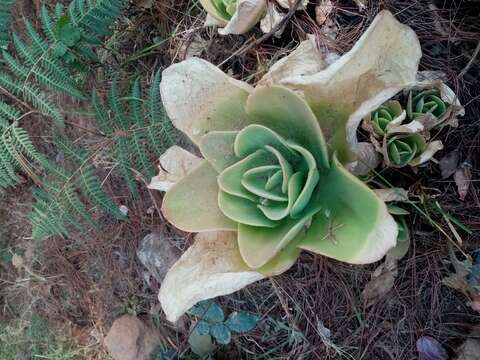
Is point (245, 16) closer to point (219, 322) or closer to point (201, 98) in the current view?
point (201, 98)

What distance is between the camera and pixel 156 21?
160cm

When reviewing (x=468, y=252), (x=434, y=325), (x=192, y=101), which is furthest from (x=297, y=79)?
(x=434, y=325)

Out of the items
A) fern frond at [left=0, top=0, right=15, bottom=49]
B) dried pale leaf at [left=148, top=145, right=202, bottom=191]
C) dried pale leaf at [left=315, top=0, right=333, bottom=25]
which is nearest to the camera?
dried pale leaf at [left=148, top=145, right=202, bottom=191]

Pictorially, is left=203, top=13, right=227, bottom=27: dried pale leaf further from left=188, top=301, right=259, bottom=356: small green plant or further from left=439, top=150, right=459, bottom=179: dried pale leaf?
left=188, top=301, right=259, bottom=356: small green plant

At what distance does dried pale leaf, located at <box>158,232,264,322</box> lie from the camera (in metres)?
0.97

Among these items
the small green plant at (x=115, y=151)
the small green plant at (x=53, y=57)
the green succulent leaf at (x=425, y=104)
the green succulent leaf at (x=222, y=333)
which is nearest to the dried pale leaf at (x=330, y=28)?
the green succulent leaf at (x=425, y=104)

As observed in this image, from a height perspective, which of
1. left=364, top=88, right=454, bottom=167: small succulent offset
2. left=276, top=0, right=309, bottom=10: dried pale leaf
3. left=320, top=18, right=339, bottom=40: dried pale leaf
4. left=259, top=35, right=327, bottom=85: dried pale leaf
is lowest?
left=364, top=88, right=454, bottom=167: small succulent offset

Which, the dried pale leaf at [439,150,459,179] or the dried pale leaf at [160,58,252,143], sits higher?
the dried pale leaf at [160,58,252,143]

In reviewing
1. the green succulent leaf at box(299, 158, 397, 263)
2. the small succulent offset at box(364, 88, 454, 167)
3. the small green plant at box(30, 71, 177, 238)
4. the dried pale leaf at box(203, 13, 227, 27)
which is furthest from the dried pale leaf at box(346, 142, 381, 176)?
the small green plant at box(30, 71, 177, 238)

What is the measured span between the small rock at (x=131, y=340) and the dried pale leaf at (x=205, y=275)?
3.04 ft

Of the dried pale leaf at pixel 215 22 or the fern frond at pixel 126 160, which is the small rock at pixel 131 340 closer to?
the fern frond at pixel 126 160

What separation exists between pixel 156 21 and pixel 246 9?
56 centimetres

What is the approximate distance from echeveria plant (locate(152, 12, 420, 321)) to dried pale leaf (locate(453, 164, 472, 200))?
0.32m

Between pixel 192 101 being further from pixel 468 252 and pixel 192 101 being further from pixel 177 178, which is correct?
pixel 468 252
